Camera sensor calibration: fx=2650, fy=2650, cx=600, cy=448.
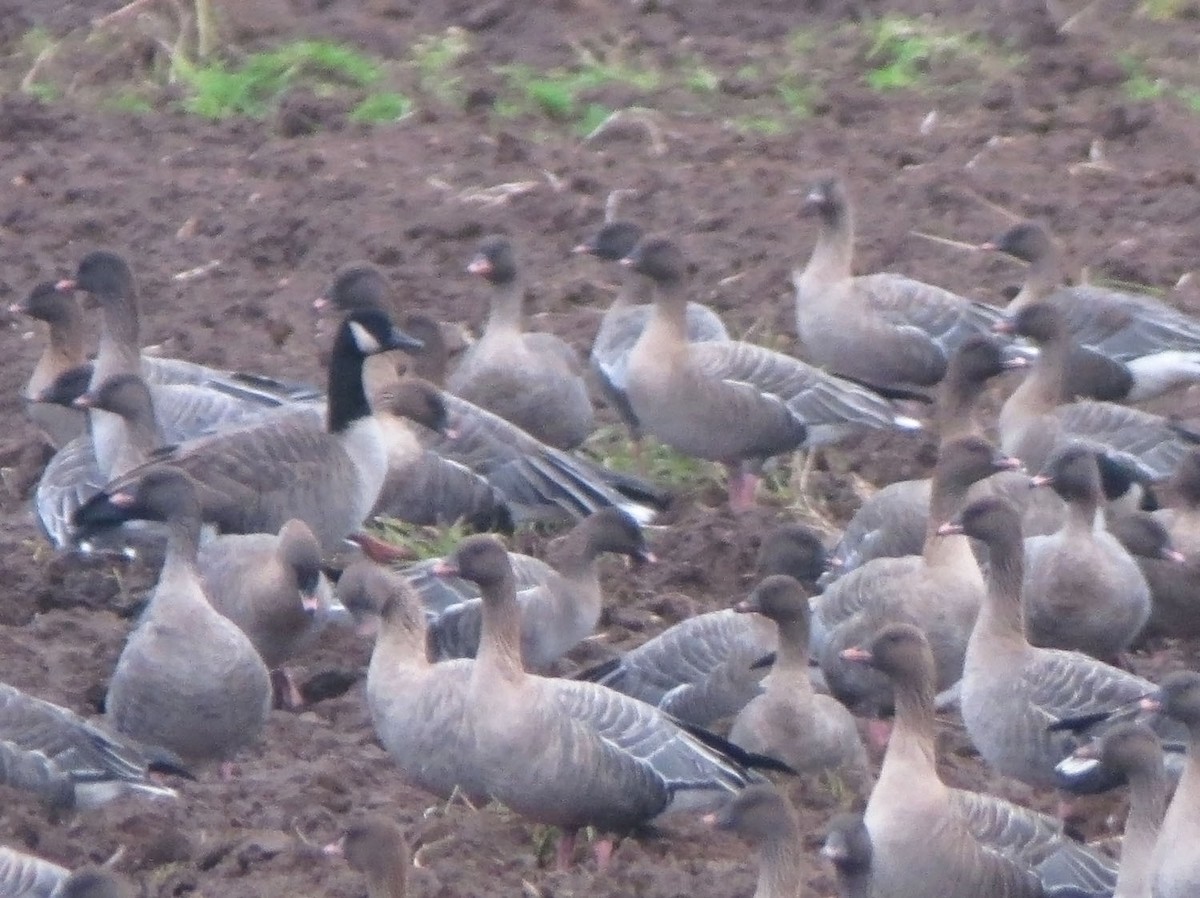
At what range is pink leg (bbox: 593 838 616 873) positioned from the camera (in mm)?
8703

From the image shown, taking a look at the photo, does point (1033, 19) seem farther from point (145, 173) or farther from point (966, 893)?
point (966, 893)

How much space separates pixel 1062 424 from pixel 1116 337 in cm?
148

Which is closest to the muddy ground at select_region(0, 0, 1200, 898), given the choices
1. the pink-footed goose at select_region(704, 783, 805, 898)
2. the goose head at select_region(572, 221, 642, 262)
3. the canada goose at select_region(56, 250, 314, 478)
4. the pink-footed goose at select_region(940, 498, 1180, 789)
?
the pink-footed goose at select_region(940, 498, 1180, 789)

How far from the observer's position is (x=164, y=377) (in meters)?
13.4

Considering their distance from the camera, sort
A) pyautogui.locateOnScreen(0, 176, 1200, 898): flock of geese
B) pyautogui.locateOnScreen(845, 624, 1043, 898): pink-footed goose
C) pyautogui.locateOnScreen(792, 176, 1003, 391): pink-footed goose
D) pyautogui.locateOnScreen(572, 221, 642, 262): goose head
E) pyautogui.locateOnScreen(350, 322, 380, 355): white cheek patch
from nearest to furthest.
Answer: pyautogui.locateOnScreen(845, 624, 1043, 898): pink-footed goose, pyautogui.locateOnScreen(0, 176, 1200, 898): flock of geese, pyautogui.locateOnScreen(350, 322, 380, 355): white cheek patch, pyautogui.locateOnScreen(792, 176, 1003, 391): pink-footed goose, pyautogui.locateOnScreen(572, 221, 642, 262): goose head

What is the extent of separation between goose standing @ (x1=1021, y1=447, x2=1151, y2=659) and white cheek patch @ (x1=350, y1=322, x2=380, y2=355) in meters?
3.30

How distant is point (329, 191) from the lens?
16875 mm

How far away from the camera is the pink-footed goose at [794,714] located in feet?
30.0

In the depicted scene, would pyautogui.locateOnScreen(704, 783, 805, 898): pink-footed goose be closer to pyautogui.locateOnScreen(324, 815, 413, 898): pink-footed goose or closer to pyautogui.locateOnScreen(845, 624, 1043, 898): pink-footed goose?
pyautogui.locateOnScreen(845, 624, 1043, 898): pink-footed goose

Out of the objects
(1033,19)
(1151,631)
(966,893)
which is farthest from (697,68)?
(966,893)

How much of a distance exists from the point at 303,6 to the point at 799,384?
31.9 feet

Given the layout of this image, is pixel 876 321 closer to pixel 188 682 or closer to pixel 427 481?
pixel 427 481

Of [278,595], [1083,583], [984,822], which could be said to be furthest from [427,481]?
[984,822]

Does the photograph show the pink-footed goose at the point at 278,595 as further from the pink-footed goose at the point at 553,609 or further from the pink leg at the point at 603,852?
the pink leg at the point at 603,852
